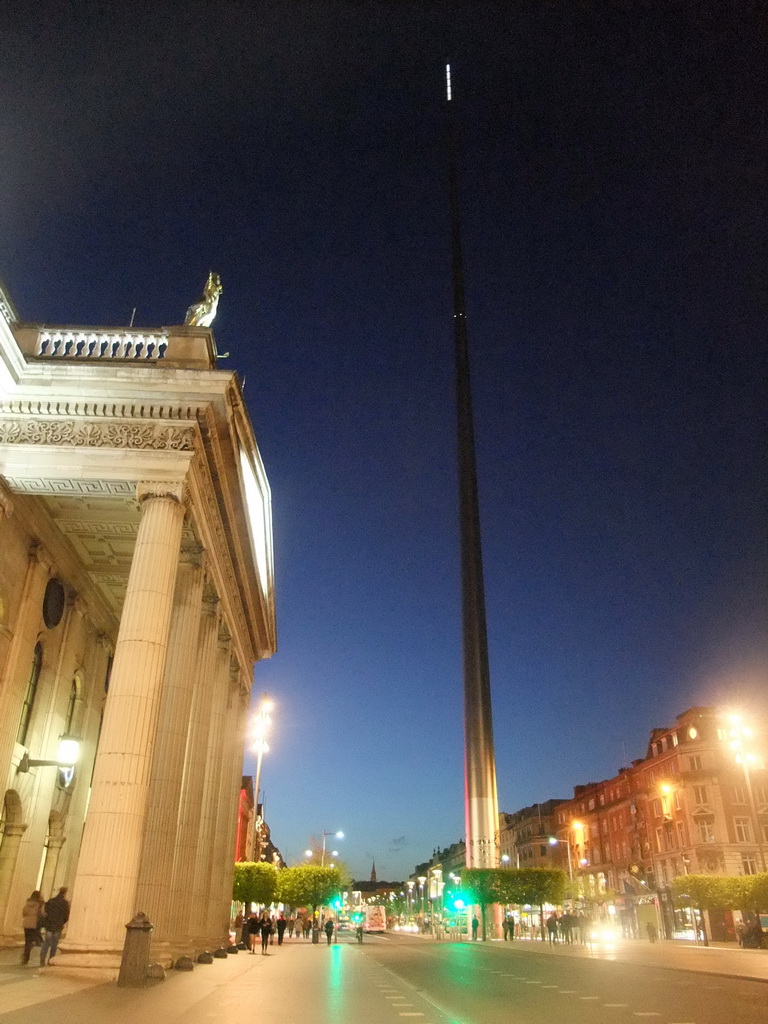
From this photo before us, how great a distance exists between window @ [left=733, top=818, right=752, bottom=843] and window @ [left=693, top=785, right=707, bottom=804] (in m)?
3.00

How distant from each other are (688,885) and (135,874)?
44707mm

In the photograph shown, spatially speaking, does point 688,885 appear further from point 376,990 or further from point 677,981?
point 376,990

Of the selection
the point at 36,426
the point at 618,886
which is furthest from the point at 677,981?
the point at 618,886

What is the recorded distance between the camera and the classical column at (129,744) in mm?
14250

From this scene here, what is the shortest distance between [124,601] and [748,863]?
65.7 metres

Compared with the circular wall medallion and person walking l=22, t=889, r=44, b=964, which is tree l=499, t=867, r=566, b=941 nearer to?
the circular wall medallion

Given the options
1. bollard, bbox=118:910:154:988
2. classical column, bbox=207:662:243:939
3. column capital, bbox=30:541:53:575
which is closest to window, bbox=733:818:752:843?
classical column, bbox=207:662:243:939

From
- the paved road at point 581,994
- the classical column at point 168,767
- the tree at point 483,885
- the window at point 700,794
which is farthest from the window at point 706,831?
the classical column at point 168,767

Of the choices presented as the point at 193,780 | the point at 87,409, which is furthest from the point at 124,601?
the point at 193,780

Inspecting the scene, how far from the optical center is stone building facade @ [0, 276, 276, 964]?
1548 centimetres

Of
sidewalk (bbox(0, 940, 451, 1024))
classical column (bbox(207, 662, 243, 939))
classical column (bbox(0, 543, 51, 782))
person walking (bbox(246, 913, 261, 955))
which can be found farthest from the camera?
person walking (bbox(246, 913, 261, 955))

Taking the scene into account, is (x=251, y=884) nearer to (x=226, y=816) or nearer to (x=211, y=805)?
(x=226, y=816)

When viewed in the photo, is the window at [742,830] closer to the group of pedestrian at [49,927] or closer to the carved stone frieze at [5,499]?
the group of pedestrian at [49,927]

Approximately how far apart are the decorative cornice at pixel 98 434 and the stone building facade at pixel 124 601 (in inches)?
1.3
